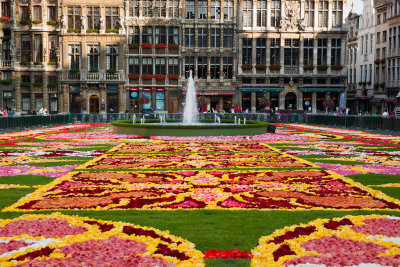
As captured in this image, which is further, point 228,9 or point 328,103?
point 228,9

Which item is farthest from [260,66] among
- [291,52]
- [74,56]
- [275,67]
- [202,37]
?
[74,56]

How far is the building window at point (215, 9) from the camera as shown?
54188 millimetres

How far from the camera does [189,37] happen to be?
5381 cm

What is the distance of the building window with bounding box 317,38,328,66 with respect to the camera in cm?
5528

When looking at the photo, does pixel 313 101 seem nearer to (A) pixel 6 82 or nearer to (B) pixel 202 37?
(B) pixel 202 37

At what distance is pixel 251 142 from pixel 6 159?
9441 mm

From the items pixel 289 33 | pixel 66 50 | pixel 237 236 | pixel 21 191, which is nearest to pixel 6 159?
pixel 21 191

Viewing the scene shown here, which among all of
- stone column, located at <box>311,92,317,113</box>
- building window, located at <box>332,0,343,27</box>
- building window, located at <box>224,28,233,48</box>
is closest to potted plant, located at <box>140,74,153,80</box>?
building window, located at <box>224,28,233,48</box>

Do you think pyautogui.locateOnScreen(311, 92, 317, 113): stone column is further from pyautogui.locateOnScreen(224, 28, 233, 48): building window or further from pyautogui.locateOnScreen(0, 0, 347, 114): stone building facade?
pyautogui.locateOnScreen(224, 28, 233, 48): building window

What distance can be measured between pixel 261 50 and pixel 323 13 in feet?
29.8

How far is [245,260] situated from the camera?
4.66 m

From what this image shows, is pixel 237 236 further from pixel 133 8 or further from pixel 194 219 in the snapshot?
pixel 133 8

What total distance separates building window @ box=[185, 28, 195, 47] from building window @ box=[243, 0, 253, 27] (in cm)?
652

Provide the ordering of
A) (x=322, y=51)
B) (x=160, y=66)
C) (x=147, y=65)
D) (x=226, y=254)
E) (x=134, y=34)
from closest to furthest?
(x=226, y=254), (x=134, y=34), (x=147, y=65), (x=160, y=66), (x=322, y=51)
